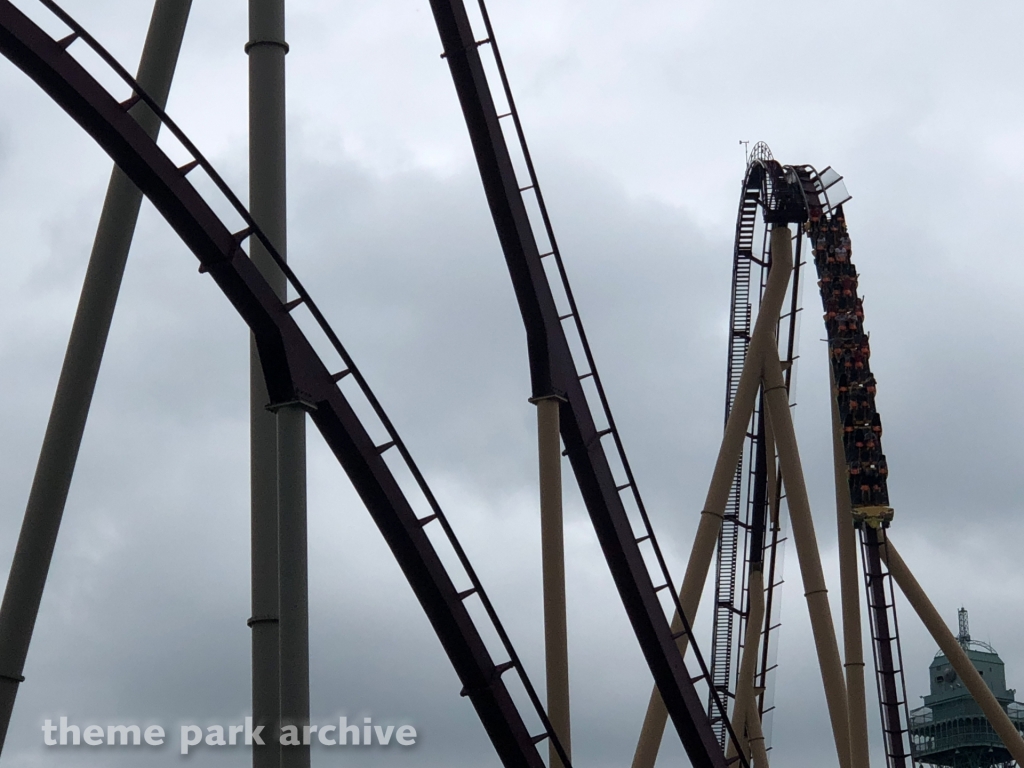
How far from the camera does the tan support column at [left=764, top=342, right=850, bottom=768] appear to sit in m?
13.9

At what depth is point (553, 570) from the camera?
10578mm

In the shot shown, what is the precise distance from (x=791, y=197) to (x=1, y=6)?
1110 centimetres

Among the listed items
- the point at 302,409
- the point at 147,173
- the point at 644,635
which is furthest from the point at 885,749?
the point at 147,173

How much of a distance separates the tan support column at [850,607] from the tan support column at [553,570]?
4.84m

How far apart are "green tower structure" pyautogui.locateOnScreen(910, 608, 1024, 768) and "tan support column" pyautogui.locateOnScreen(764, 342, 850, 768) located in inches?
785

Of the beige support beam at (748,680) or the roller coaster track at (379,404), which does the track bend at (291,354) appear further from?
the beige support beam at (748,680)

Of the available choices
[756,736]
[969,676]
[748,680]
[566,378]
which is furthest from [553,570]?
[756,736]

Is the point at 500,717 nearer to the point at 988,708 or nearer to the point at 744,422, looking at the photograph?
the point at 744,422

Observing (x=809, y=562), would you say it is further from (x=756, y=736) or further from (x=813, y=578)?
(x=756, y=736)

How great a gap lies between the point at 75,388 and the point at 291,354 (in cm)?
134

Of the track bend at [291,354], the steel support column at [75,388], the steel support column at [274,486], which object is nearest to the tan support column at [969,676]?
the track bend at [291,354]

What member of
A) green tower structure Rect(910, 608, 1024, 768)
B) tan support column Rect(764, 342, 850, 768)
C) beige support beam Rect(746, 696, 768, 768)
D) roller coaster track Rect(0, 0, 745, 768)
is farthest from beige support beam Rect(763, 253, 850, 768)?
green tower structure Rect(910, 608, 1024, 768)

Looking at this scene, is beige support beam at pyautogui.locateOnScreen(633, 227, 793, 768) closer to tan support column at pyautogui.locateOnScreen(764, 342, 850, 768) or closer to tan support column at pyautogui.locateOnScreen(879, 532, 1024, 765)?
tan support column at pyautogui.locateOnScreen(764, 342, 850, 768)

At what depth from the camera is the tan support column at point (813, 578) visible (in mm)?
13859
